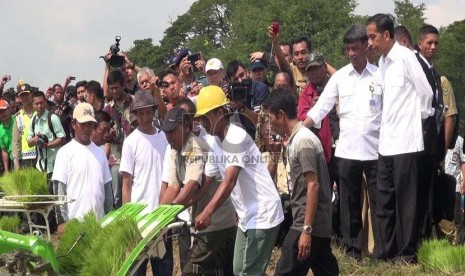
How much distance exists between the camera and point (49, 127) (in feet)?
40.7

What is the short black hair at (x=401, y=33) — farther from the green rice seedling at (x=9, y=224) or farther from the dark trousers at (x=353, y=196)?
the green rice seedling at (x=9, y=224)

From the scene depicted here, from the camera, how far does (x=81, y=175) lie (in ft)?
27.4

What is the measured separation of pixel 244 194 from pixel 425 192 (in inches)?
80.2

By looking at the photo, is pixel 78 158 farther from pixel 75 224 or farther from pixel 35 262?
pixel 35 262

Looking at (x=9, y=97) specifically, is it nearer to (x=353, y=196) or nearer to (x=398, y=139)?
(x=353, y=196)

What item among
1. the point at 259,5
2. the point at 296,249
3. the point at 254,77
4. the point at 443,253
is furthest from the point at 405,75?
the point at 259,5

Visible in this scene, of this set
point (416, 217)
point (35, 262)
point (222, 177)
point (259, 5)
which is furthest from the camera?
point (259, 5)

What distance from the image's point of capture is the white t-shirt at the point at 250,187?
6.99 m

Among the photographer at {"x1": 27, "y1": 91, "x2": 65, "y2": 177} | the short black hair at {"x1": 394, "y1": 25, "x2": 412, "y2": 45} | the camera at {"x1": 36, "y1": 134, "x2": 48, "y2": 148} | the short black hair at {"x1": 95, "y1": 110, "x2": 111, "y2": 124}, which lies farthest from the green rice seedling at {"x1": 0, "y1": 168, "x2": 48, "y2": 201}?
the camera at {"x1": 36, "y1": 134, "x2": 48, "y2": 148}

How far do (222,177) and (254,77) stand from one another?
3.54 meters

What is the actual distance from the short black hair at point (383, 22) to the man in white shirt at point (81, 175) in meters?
2.82

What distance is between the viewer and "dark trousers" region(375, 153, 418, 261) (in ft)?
26.4

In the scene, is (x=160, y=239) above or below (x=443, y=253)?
above

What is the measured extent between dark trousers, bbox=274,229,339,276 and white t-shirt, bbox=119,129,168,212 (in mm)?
1906
